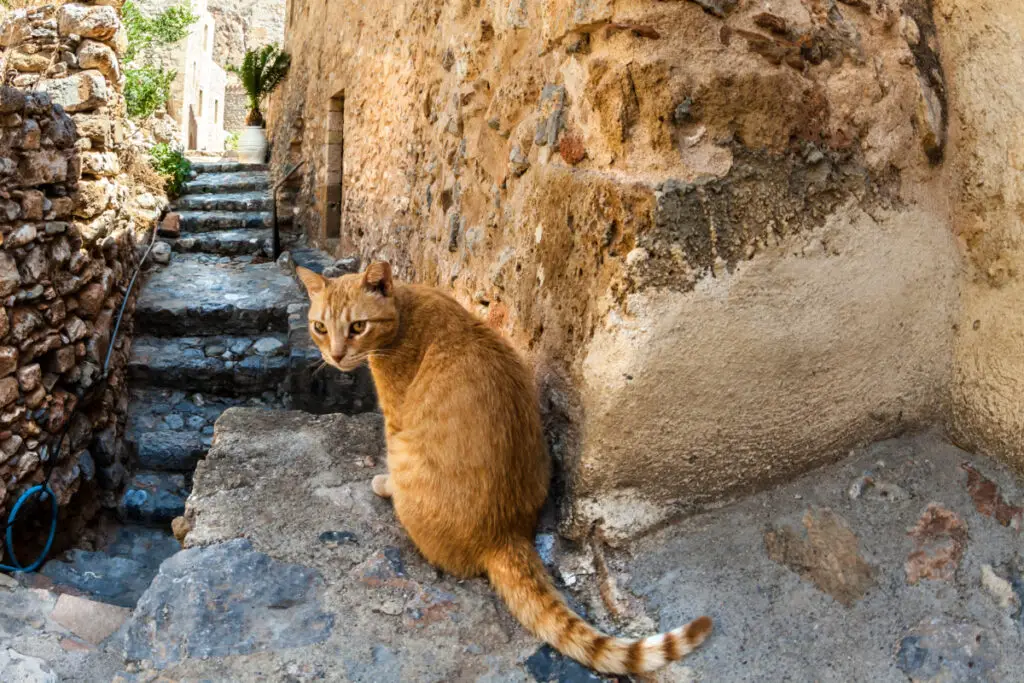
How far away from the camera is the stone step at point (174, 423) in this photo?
5.53m

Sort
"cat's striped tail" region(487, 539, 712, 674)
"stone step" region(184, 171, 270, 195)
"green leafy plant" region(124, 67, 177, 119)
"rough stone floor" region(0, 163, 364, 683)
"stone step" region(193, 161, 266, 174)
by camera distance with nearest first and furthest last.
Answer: "cat's striped tail" region(487, 539, 712, 674)
"rough stone floor" region(0, 163, 364, 683)
"green leafy plant" region(124, 67, 177, 119)
"stone step" region(184, 171, 270, 195)
"stone step" region(193, 161, 266, 174)

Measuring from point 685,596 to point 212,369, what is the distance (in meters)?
4.95

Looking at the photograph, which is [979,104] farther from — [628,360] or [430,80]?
[430,80]

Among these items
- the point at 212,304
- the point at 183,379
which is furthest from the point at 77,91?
the point at 183,379

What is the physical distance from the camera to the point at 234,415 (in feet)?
9.72

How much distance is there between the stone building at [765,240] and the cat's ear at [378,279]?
17.7 inches

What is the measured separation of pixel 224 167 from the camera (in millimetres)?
10438

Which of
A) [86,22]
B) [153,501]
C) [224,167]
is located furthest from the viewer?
[224,167]

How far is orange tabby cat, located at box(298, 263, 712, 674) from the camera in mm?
1874

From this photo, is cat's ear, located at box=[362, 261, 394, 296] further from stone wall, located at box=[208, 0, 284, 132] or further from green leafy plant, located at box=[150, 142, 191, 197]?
stone wall, located at box=[208, 0, 284, 132]

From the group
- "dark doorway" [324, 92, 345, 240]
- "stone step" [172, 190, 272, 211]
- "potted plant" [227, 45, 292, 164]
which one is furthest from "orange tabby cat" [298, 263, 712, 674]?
"potted plant" [227, 45, 292, 164]

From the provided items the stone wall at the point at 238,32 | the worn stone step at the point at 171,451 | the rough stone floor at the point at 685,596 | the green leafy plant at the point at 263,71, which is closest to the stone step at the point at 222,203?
the green leafy plant at the point at 263,71

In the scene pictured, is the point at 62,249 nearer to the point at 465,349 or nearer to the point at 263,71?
the point at 465,349

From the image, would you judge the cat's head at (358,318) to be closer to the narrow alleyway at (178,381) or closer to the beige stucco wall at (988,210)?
the beige stucco wall at (988,210)
